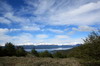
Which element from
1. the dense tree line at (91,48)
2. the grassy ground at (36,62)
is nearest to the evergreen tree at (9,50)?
the grassy ground at (36,62)

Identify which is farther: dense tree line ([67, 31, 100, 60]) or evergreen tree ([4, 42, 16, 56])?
evergreen tree ([4, 42, 16, 56])

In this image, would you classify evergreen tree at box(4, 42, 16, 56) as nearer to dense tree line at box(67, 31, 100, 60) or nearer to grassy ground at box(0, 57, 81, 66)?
grassy ground at box(0, 57, 81, 66)

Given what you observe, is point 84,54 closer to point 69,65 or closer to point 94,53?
point 94,53

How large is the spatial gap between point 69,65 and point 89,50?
11.4 feet

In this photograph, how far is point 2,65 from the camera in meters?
18.6

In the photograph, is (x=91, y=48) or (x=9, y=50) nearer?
(x=91, y=48)

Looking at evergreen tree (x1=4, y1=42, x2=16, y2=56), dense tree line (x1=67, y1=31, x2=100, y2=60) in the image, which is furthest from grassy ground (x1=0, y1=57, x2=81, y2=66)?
evergreen tree (x1=4, y1=42, x2=16, y2=56)

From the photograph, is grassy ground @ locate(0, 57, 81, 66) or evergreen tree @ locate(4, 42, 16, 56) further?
evergreen tree @ locate(4, 42, 16, 56)

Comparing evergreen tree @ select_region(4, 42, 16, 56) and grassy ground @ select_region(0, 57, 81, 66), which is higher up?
evergreen tree @ select_region(4, 42, 16, 56)

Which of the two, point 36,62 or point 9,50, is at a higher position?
point 9,50

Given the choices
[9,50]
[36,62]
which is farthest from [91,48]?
[9,50]

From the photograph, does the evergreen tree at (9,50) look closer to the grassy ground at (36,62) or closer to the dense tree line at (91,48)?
the grassy ground at (36,62)

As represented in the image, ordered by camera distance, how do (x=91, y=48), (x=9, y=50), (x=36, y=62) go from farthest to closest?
1. (x=9, y=50)
2. (x=36, y=62)
3. (x=91, y=48)

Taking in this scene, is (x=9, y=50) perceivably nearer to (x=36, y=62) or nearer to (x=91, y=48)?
(x=36, y=62)
